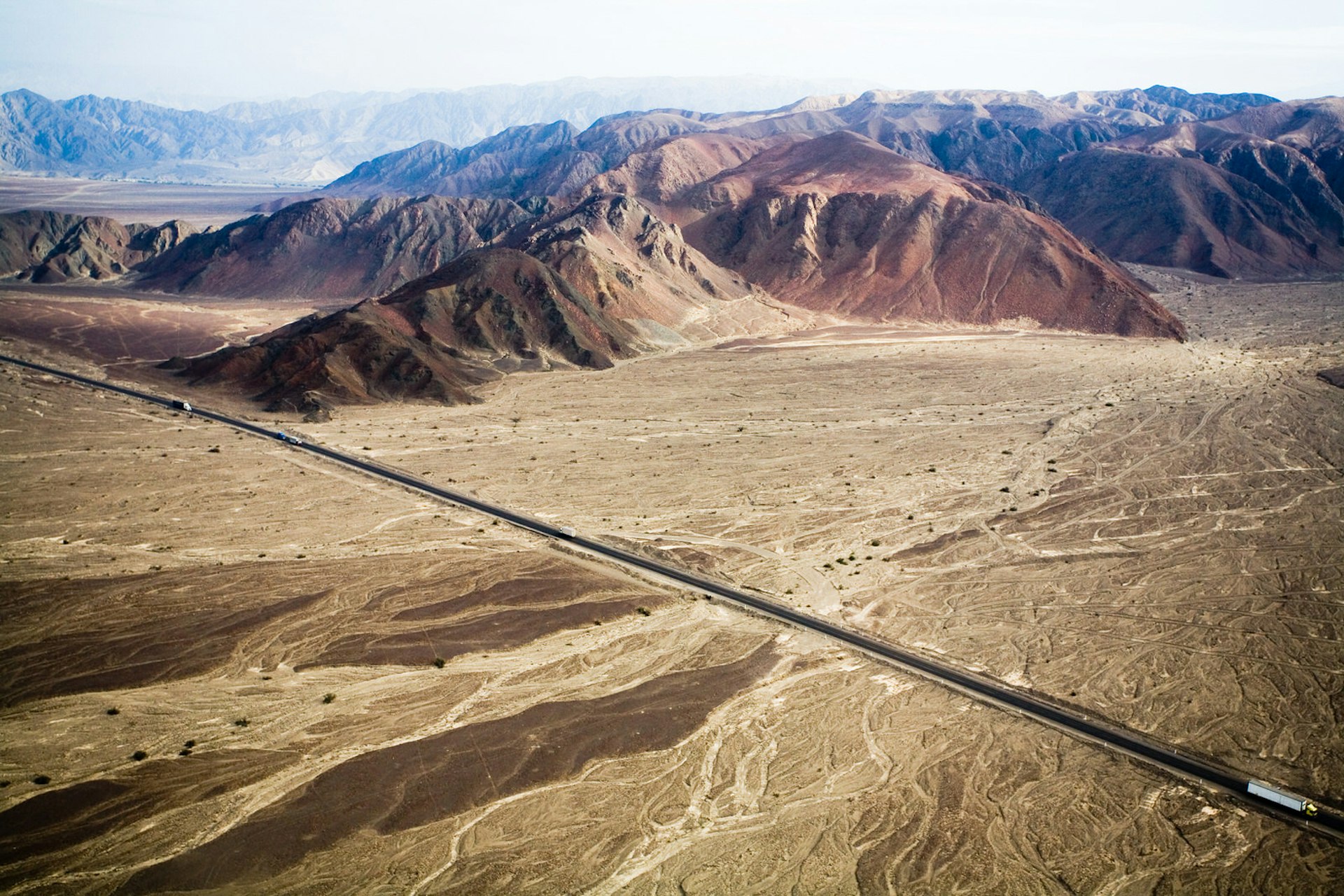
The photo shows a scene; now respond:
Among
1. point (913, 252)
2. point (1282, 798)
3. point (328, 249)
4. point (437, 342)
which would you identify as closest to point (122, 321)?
point (328, 249)

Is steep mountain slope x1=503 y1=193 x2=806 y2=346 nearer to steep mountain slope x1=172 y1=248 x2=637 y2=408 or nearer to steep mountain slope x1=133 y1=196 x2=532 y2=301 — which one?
steep mountain slope x1=172 y1=248 x2=637 y2=408

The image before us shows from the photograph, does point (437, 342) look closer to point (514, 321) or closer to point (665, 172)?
point (514, 321)

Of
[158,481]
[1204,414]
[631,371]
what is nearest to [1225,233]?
[1204,414]

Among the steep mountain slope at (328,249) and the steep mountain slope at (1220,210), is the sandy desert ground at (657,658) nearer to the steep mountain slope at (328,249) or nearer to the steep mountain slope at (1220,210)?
the steep mountain slope at (328,249)

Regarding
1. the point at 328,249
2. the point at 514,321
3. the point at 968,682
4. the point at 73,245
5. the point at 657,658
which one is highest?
the point at 73,245

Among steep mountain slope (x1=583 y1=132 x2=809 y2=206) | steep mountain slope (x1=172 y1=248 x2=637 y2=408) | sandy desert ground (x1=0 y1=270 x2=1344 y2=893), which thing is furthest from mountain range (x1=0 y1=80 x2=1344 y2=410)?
sandy desert ground (x1=0 y1=270 x2=1344 y2=893)

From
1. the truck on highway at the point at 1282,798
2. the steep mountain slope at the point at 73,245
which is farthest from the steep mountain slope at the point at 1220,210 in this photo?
the steep mountain slope at the point at 73,245
